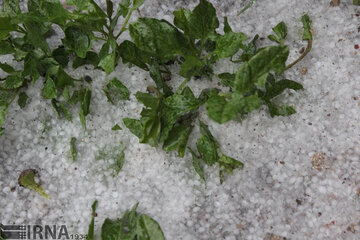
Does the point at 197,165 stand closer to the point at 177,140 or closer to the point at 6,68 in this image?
the point at 177,140

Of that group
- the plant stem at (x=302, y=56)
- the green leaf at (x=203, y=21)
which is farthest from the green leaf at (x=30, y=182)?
the plant stem at (x=302, y=56)

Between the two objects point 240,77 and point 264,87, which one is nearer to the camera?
point 240,77

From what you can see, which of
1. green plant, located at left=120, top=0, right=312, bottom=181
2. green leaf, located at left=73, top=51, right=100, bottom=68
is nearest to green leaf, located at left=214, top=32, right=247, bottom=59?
green plant, located at left=120, top=0, right=312, bottom=181

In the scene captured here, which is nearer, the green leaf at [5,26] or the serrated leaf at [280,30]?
the green leaf at [5,26]

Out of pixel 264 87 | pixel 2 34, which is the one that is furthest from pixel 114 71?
pixel 264 87

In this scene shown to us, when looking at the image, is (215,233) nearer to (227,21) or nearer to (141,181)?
(141,181)

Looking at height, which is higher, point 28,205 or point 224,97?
point 224,97

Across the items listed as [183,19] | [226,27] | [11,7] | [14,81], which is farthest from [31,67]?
[226,27]

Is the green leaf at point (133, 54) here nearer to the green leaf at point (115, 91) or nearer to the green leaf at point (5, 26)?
the green leaf at point (115, 91)
